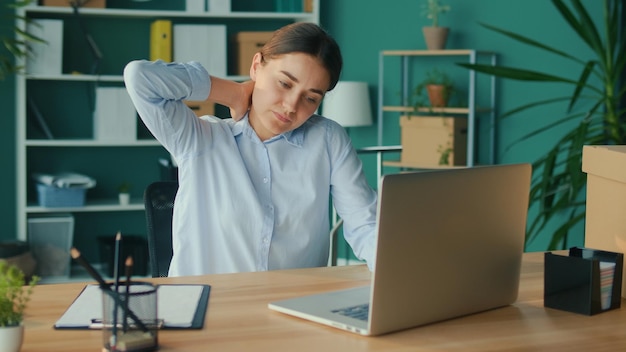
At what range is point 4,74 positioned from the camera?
4.91 meters

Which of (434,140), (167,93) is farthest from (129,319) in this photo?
(434,140)

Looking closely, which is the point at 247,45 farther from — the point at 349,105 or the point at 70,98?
the point at 70,98

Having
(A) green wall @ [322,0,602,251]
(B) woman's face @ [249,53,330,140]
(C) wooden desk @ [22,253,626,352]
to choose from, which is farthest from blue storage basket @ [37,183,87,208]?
(C) wooden desk @ [22,253,626,352]

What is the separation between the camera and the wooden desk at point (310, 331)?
1.38 metres

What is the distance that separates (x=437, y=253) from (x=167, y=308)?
0.47 m

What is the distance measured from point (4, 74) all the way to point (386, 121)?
7.30 ft

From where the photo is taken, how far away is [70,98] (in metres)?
5.40

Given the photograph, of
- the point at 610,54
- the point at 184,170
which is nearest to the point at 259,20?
the point at 610,54

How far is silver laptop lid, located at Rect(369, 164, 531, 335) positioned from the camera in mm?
1396

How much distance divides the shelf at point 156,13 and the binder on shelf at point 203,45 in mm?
73

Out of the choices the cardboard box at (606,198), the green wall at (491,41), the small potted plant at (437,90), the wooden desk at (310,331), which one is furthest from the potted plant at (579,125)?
the wooden desk at (310,331)

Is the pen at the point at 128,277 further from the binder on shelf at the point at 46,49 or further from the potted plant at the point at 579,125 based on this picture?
the binder on shelf at the point at 46,49

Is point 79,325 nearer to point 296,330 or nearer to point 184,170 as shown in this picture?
point 296,330

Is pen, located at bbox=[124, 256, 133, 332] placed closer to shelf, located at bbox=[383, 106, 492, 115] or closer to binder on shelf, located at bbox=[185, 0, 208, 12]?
shelf, located at bbox=[383, 106, 492, 115]
